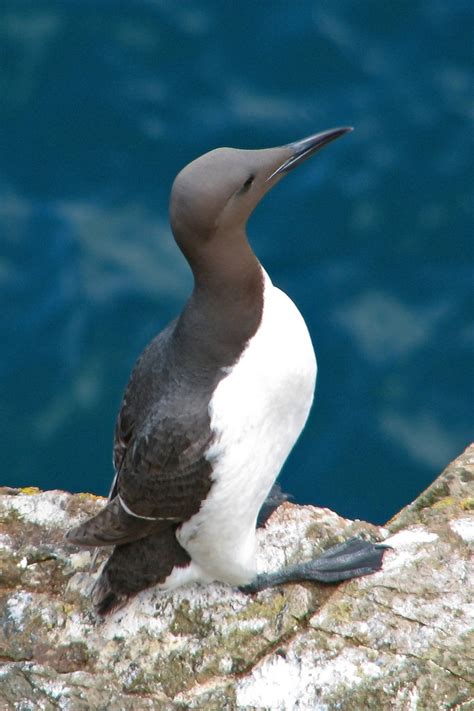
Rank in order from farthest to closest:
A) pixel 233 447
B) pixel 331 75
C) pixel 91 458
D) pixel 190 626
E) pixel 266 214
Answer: pixel 331 75 → pixel 266 214 → pixel 91 458 → pixel 190 626 → pixel 233 447

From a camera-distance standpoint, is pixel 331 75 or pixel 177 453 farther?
pixel 331 75

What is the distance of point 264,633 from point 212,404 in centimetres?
109

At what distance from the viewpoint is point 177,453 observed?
14.6ft

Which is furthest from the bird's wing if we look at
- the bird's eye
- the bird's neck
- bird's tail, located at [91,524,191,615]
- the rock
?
the bird's eye

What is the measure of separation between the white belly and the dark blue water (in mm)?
2575

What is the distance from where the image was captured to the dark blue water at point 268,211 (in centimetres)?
745

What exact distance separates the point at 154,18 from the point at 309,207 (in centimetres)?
206

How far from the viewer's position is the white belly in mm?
4391

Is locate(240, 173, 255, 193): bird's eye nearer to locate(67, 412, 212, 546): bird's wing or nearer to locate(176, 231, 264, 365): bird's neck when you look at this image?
locate(176, 231, 264, 365): bird's neck

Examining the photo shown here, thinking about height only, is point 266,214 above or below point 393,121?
below

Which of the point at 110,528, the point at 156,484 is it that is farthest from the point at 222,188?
the point at 110,528

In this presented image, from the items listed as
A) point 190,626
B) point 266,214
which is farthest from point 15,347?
point 190,626

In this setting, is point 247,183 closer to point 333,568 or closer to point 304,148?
point 304,148

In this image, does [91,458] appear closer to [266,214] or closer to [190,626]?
[266,214]
